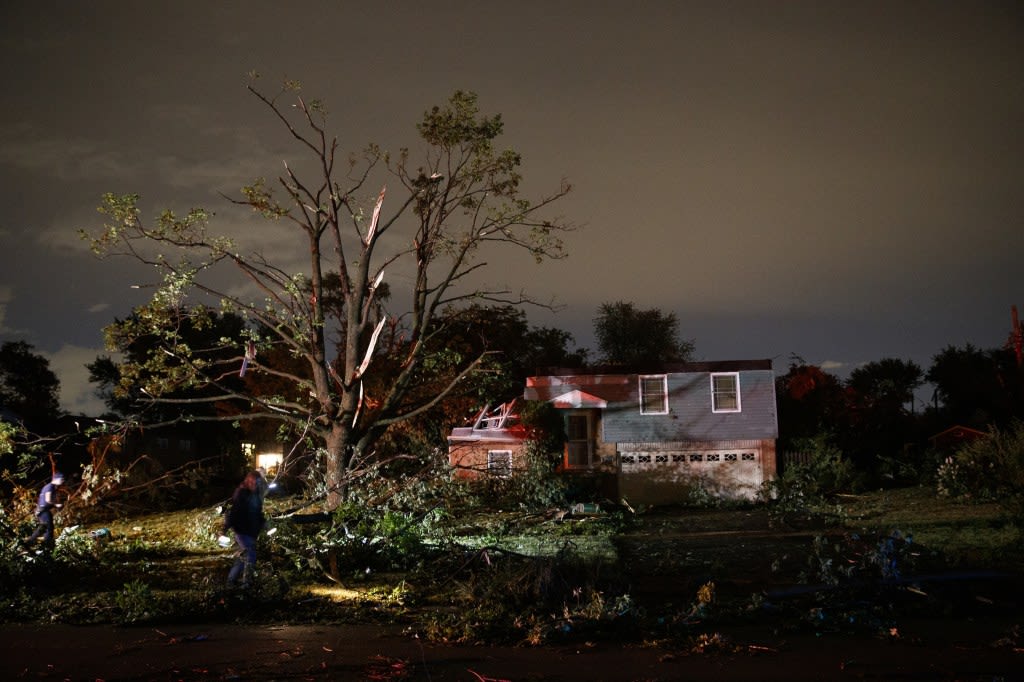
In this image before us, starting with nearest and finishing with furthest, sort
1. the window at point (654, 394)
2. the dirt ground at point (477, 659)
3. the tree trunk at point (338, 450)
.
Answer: the dirt ground at point (477, 659)
the tree trunk at point (338, 450)
the window at point (654, 394)

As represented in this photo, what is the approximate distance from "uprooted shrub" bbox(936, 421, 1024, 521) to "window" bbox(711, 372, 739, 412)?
21.6ft

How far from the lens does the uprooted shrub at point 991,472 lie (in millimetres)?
16906

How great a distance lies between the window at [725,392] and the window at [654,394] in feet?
5.28

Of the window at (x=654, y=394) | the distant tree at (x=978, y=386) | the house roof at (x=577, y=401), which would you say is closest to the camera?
the house roof at (x=577, y=401)

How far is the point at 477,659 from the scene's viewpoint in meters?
7.15

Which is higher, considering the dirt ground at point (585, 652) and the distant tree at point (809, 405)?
the distant tree at point (809, 405)

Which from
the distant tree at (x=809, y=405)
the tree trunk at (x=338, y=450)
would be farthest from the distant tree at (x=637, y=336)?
the tree trunk at (x=338, y=450)

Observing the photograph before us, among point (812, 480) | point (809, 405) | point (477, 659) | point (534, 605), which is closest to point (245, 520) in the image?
point (534, 605)

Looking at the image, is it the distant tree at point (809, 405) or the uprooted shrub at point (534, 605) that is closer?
the uprooted shrub at point (534, 605)

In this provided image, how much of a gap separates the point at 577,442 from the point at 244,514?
18.3m

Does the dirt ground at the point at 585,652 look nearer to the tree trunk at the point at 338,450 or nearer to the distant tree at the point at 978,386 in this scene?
the tree trunk at the point at 338,450

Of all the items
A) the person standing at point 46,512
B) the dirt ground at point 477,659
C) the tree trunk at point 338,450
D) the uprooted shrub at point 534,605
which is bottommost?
the dirt ground at point 477,659

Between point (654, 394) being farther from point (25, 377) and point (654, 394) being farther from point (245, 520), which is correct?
point (25, 377)

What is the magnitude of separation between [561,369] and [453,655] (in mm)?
21629
